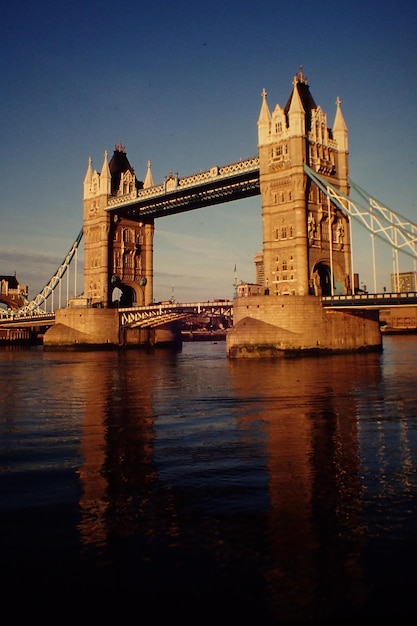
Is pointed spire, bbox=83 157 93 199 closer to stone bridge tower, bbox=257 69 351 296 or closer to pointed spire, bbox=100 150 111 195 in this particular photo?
pointed spire, bbox=100 150 111 195

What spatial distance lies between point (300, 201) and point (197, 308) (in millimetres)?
22080

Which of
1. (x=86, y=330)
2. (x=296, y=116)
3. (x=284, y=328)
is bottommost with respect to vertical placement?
(x=284, y=328)

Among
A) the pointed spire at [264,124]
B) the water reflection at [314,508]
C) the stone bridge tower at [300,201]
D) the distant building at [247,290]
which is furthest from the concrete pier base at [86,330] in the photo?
the water reflection at [314,508]

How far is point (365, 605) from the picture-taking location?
22.5 feet

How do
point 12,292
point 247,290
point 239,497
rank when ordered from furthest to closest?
point 12,292 < point 247,290 < point 239,497

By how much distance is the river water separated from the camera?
7.08 meters

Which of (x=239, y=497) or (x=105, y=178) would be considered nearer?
(x=239, y=497)

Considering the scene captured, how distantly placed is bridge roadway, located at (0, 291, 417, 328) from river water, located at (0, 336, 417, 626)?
33606mm

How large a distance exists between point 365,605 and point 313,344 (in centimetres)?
5130

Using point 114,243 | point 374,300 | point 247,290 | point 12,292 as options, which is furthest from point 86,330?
point 12,292

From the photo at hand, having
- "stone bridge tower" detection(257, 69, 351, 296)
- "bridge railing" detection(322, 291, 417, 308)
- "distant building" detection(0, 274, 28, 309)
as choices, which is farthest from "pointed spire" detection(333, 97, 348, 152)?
"distant building" detection(0, 274, 28, 309)

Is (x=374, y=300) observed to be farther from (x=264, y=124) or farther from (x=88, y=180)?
(x=88, y=180)

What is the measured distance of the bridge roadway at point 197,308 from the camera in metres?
53.9

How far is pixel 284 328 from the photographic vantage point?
188 ft
